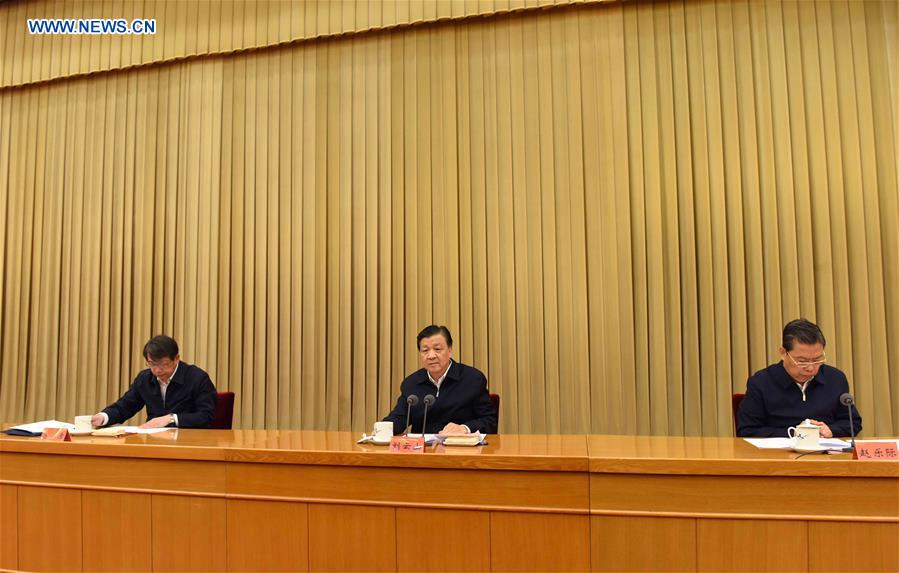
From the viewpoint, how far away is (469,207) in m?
4.49

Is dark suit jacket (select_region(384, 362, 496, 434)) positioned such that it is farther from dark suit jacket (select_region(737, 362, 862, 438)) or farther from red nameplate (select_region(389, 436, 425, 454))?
dark suit jacket (select_region(737, 362, 862, 438))

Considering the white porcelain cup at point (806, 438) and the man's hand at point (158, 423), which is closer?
the white porcelain cup at point (806, 438)

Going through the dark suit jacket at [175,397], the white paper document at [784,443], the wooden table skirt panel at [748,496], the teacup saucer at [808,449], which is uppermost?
the dark suit jacket at [175,397]

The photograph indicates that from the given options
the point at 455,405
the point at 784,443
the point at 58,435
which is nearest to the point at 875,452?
the point at 784,443

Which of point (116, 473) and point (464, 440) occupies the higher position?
point (464, 440)

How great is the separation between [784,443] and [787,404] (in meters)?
0.55

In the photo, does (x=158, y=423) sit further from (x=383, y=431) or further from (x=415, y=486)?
(x=415, y=486)

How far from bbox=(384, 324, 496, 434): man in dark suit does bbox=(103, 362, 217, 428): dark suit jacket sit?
1098 millimetres

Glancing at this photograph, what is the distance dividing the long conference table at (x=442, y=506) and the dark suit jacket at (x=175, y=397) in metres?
0.95

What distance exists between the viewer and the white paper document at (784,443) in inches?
91.5

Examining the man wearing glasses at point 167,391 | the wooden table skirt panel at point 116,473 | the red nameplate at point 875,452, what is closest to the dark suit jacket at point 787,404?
the red nameplate at point 875,452

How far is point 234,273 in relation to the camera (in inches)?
196

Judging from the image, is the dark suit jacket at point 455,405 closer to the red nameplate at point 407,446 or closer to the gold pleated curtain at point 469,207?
the red nameplate at point 407,446

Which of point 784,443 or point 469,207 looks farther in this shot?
point 469,207
